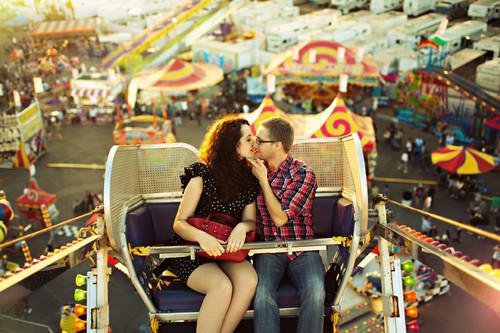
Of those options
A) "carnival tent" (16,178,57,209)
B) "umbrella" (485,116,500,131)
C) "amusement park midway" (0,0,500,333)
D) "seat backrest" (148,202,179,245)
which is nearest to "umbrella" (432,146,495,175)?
"amusement park midway" (0,0,500,333)

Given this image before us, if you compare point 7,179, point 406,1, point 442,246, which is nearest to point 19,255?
point 7,179

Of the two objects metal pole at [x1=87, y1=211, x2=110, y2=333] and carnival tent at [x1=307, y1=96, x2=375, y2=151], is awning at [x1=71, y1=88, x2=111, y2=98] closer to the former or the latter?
carnival tent at [x1=307, y1=96, x2=375, y2=151]

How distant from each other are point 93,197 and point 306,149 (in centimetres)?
1170

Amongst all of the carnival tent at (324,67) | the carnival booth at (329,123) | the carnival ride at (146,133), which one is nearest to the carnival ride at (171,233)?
the carnival booth at (329,123)

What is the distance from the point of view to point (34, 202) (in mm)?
13344

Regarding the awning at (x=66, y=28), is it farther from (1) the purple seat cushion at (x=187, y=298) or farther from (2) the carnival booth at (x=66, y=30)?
(1) the purple seat cushion at (x=187, y=298)

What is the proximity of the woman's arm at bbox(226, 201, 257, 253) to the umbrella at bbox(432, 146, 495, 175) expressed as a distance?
463 inches

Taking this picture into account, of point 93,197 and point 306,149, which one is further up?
point 306,149

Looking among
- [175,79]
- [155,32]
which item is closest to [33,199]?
[175,79]

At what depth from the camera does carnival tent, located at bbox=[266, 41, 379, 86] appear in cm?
1823

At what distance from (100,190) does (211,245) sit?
43.9 ft

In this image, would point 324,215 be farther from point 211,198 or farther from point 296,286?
point 211,198

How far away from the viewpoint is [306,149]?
3.68m

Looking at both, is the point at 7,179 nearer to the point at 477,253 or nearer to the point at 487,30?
the point at 477,253
